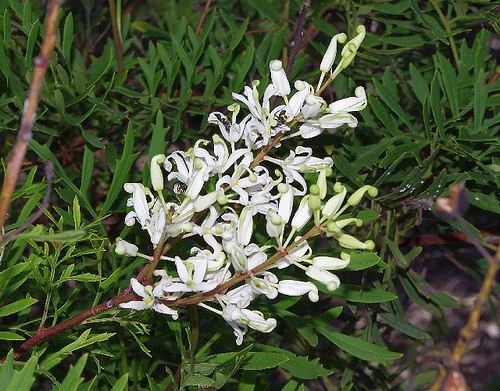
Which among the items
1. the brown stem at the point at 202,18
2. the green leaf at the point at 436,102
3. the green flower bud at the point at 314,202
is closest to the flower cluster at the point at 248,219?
the green flower bud at the point at 314,202

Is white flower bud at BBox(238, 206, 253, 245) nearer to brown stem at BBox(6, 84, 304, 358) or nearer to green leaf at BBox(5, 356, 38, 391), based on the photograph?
brown stem at BBox(6, 84, 304, 358)

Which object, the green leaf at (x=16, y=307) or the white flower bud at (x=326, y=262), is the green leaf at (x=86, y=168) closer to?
the green leaf at (x=16, y=307)

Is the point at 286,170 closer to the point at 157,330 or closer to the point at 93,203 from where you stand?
the point at 157,330

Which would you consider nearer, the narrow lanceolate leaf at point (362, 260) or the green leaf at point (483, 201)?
the narrow lanceolate leaf at point (362, 260)

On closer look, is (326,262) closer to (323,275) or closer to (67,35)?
(323,275)

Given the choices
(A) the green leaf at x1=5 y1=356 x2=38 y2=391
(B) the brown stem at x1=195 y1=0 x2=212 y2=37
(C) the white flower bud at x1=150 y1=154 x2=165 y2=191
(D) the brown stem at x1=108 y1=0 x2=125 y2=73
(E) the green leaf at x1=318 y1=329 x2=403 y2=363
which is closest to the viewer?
(A) the green leaf at x1=5 y1=356 x2=38 y2=391

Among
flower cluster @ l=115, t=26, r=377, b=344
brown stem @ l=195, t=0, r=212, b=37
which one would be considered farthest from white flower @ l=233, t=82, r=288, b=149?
brown stem @ l=195, t=0, r=212, b=37
